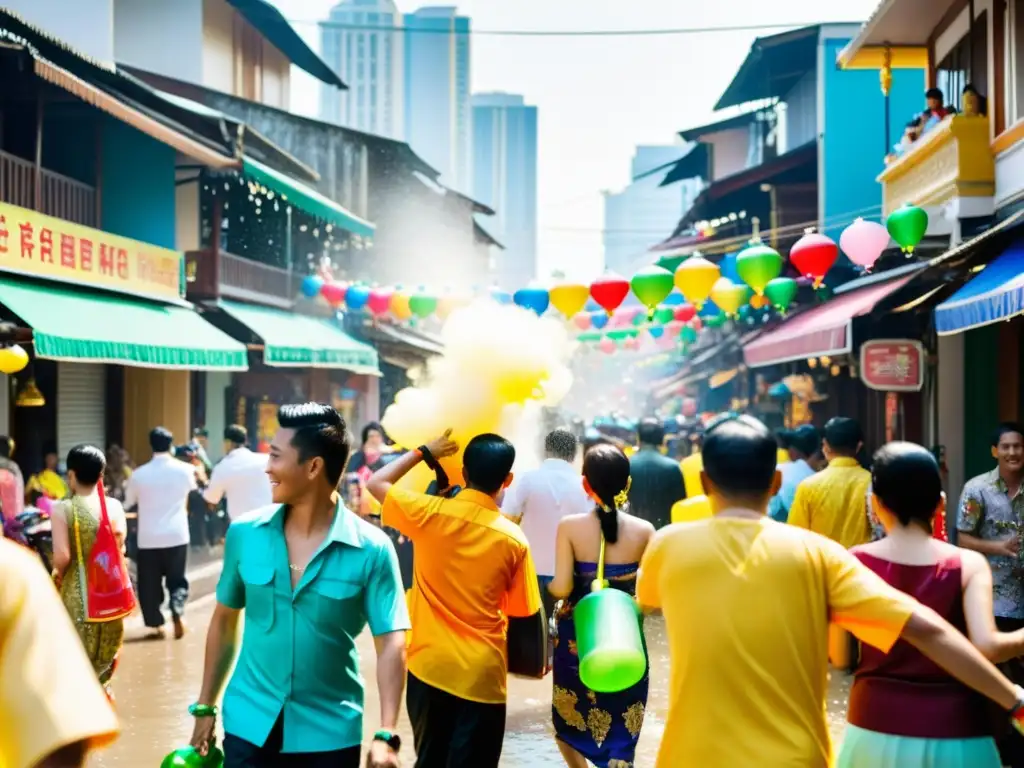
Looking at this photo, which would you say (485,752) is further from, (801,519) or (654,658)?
(654,658)

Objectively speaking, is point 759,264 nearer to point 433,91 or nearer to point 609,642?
point 609,642

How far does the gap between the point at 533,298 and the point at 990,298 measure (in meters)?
5.90

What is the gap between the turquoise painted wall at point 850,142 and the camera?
72.6ft

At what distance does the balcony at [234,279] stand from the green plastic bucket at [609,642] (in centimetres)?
1471

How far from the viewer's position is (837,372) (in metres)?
19.7

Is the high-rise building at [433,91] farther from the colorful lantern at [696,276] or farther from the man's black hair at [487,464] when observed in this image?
the man's black hair at [487,464]

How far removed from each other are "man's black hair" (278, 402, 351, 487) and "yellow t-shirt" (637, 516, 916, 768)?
3.98ft

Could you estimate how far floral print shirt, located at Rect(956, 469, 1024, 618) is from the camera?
601 centimetres

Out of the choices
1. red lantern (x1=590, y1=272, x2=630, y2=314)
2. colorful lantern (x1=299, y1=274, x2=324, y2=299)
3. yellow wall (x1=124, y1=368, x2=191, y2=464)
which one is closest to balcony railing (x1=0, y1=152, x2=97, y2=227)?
yellow wall (x1=124, y1=368, x2=191, y2=464)

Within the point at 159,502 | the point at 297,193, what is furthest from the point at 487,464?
the point at 297,193

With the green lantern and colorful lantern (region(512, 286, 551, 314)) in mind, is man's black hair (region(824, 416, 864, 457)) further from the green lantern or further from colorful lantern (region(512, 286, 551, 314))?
the green lantern

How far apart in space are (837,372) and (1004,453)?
45.8 ft

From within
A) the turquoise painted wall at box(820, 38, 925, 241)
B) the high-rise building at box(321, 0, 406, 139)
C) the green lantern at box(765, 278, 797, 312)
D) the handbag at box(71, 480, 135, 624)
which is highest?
the high-rise building at box(321, 0, 406, 139)

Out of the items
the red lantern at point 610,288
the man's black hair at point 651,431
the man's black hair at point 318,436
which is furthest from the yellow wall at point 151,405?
the man's black hair at point 318,436
